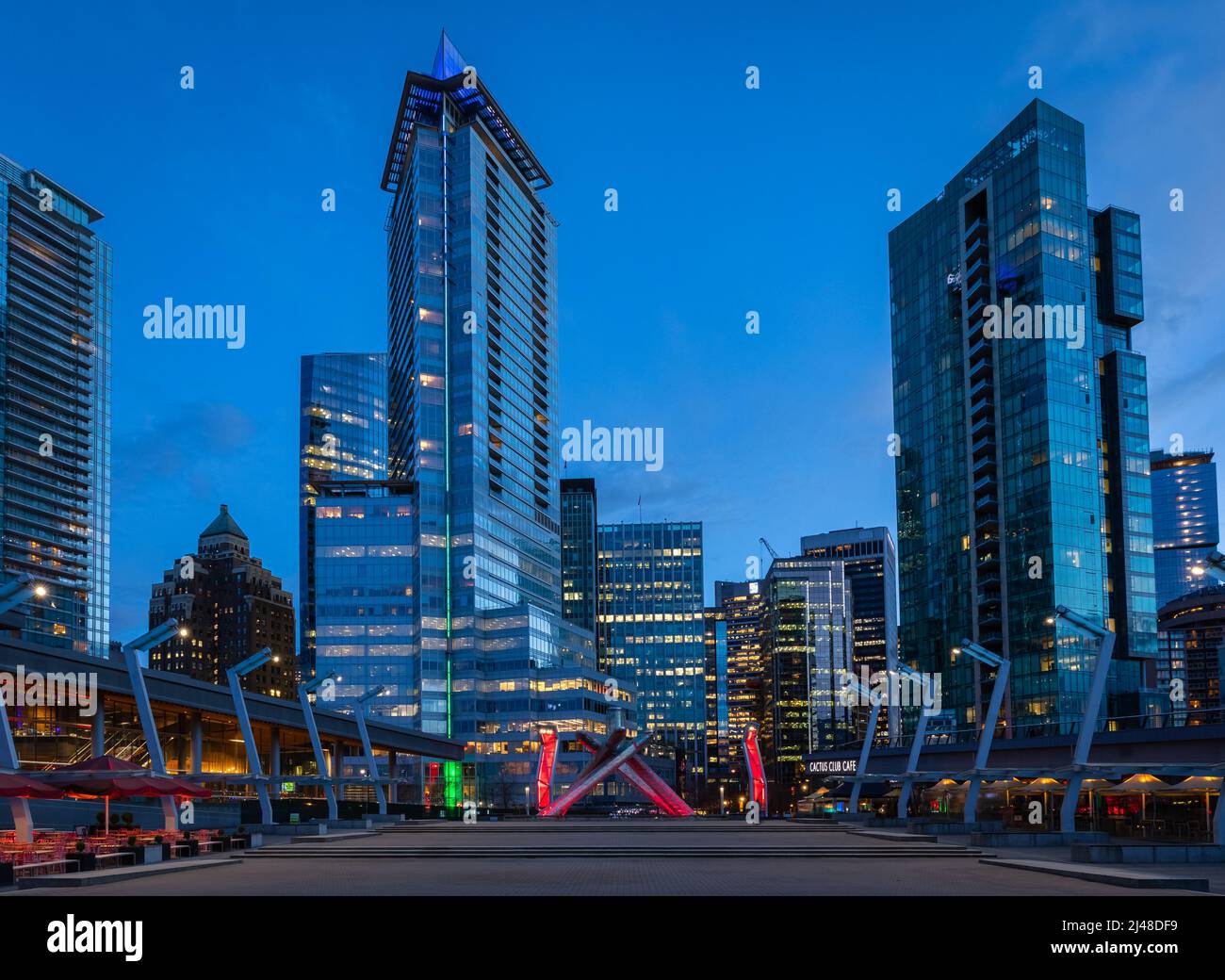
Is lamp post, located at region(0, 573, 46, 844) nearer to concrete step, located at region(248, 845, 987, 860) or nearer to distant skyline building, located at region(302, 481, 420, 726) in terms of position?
concrete step, located at region(248, 845, 987, 860)

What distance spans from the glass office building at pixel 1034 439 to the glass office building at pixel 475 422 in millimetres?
53373

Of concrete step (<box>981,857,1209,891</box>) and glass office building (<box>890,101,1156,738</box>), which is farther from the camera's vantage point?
glass office building (<box>890,101,1156,738</box>)

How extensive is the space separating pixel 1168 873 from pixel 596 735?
131 meters

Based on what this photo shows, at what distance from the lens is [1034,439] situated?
116 m

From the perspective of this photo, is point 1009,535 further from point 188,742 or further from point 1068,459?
point 188,742

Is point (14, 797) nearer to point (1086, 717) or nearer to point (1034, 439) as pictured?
point (1086, 717)

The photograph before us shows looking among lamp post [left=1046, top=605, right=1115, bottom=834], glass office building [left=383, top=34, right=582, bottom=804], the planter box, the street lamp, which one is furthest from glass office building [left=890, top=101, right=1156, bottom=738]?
the street lamp

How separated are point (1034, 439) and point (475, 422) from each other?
7596cm

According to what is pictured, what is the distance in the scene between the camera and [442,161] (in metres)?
167

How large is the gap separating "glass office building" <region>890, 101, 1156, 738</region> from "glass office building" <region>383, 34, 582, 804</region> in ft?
175

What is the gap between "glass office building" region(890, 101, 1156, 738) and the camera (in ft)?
372

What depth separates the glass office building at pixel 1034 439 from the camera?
372 ft
